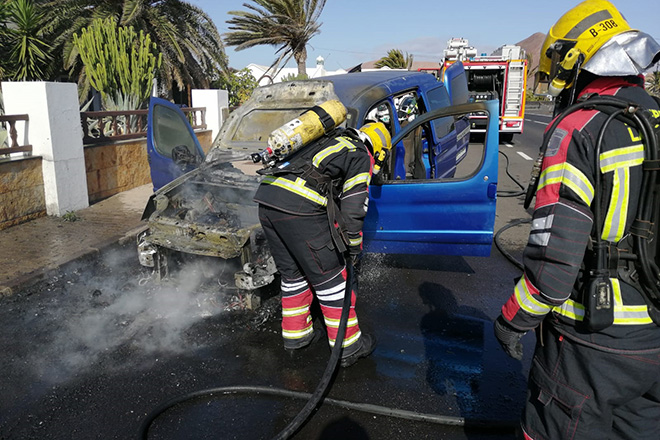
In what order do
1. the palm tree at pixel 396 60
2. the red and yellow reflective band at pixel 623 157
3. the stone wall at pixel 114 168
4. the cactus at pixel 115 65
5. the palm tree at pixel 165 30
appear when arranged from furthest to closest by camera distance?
1. the palm tree at pixel 396 60
2. the palm tree at pixel 165 30
3. the cactus at pixel 115 65
4. the stone wall at pixel 114 168
5. the red and yellow reflective band at pixel 623 157

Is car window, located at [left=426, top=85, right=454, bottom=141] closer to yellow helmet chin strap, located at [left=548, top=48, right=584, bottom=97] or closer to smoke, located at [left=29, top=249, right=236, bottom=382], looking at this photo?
smoke, located at [left=29, top=249, right=236, bottom=382]

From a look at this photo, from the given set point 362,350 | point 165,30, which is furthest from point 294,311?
point 165,30

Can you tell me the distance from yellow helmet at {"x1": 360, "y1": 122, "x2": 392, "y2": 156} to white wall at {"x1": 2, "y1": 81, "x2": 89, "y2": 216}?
5.03 meters

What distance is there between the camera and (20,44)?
33.4ft

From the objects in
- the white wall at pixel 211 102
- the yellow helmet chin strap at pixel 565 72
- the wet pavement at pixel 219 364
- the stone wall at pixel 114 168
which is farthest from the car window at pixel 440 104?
the white wall at pixel 211 102

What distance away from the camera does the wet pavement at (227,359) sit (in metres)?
2.91

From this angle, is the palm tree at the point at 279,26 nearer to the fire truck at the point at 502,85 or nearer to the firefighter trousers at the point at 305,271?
the fire truck at the point at 502,85

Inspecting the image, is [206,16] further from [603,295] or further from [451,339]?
[603,295]

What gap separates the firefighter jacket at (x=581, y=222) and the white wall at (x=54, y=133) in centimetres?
681

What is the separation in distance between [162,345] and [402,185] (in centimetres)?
239

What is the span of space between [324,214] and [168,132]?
300cm

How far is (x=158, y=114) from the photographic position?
18.0 ft

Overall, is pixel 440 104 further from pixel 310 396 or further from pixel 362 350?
pixel 310 396

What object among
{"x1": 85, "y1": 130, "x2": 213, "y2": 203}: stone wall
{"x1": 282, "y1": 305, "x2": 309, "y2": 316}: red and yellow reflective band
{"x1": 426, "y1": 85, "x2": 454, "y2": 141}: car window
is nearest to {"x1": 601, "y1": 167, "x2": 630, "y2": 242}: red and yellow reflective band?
{"x1": 282, "y1": 305, "x2": 309, "y2": 316}: red and yellow reflective band
